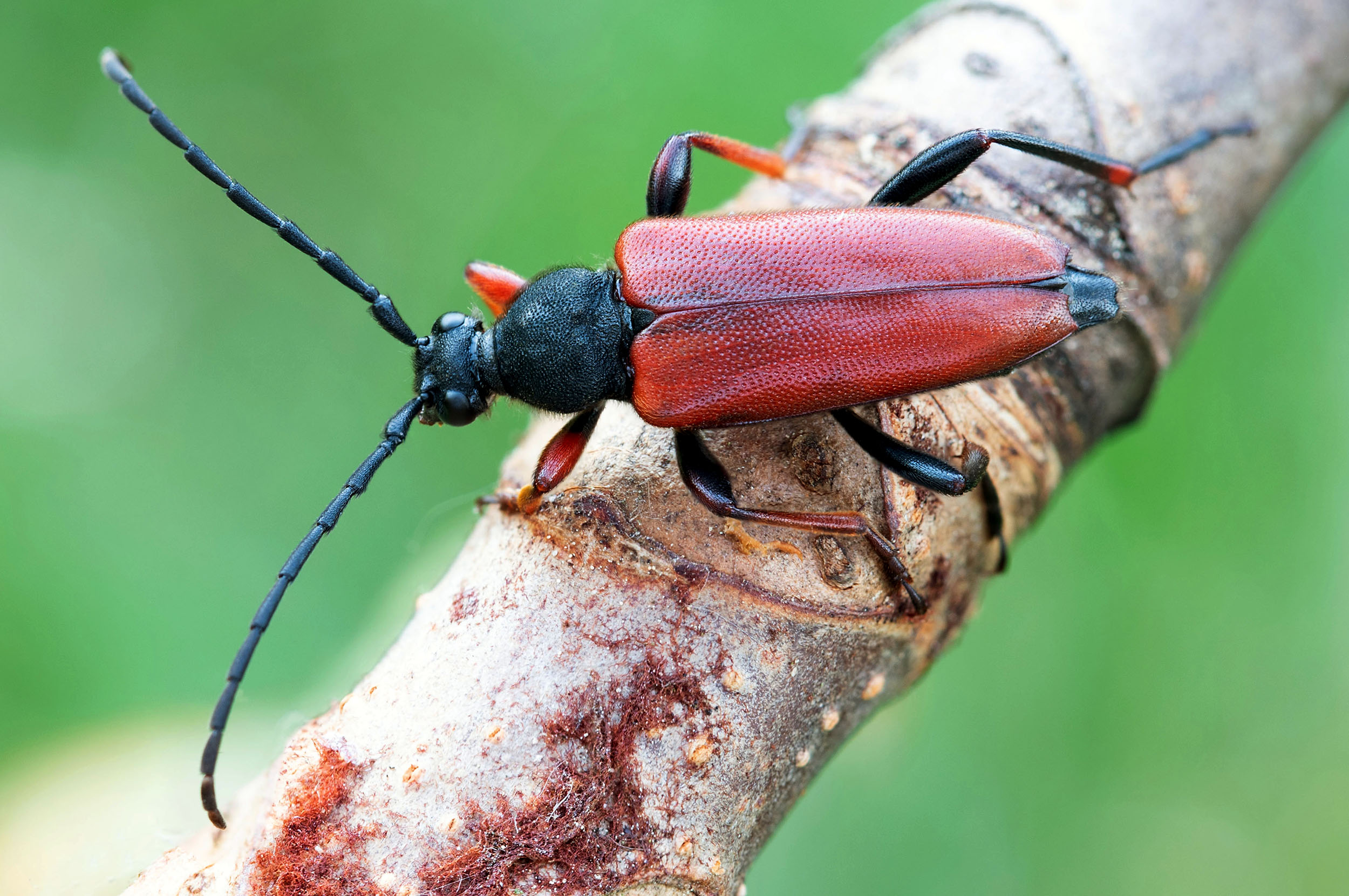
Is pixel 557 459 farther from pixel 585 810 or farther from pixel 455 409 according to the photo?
pixel 585 810

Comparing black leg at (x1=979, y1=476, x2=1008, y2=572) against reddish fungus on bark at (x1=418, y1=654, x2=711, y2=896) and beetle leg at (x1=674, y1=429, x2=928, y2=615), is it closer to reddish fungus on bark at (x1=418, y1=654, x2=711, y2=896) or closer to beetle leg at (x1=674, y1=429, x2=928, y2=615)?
beetle leg at (x1=674, y1=429, x2=928, y2=615)

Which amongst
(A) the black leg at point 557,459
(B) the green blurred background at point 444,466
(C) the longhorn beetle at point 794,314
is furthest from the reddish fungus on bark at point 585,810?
(B) the green blurred background at point 444,466

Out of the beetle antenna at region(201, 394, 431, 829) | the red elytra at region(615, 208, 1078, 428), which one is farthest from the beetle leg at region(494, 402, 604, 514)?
the beetle antenna at region(201, 394, 431, 829)

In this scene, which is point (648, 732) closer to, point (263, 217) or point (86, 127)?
point (263, 217)

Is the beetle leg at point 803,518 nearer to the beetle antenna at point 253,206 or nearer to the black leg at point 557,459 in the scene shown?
the black leg at point 557,459

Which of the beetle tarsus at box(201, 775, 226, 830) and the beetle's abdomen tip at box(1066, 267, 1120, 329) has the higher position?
the beetle tarsus at box(201, 775, 226, 830)

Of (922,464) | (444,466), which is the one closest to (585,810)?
(922,464)

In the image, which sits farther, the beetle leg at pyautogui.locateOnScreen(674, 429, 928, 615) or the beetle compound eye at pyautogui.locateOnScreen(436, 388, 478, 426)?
the beetle compound eye at pyautogui.locateOnScreen(436, 388, 478, 426)
